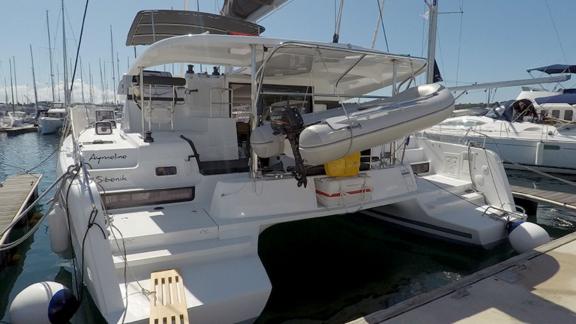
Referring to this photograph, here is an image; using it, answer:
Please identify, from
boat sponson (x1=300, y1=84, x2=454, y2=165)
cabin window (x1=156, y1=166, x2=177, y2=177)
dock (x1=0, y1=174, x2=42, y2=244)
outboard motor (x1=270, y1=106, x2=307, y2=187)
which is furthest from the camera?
dock (x1=0, y1=174, x2=42, y2=244)

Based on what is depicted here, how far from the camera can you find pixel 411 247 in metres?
5.39

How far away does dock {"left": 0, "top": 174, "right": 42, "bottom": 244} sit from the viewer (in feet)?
19.6

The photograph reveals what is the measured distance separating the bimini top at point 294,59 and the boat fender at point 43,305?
2.53 m

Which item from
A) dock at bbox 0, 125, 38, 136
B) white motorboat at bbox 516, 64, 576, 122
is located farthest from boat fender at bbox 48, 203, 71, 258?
dock at bbox 0, 125, 38, 136

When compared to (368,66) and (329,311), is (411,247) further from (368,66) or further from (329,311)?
(368,66)

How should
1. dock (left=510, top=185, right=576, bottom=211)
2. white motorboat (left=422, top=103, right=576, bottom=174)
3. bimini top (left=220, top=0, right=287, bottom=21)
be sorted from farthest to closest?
1. white motorboat (left=422, top=103, right=576, bottom=174)
2. bimini top (left=220, top=0, right=287, bottom=21)
3. dock (left=510, top=185, right=576, bottom=211)

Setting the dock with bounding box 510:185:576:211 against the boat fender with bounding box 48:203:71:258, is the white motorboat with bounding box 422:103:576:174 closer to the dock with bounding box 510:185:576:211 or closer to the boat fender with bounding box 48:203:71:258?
the dock with bounding box 510:185:576:211

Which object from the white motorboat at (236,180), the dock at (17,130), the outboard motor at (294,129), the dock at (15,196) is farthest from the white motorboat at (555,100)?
the dock at (17,130)

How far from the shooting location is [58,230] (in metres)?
4.51

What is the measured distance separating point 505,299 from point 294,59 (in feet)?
11.0

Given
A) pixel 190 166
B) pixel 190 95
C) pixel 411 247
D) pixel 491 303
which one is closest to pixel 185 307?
pixel 190 166

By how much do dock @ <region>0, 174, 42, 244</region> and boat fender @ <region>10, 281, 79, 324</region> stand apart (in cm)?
210

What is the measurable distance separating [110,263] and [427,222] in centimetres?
416

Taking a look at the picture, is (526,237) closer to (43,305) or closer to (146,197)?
(146,197)
